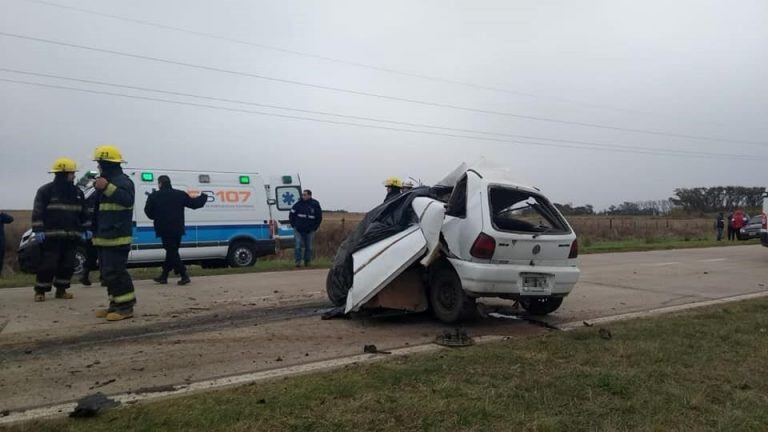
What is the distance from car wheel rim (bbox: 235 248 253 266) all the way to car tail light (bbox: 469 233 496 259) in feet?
30.5

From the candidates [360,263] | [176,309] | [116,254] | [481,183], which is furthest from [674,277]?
[116,254]

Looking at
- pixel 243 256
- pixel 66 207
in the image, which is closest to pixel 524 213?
pixel 66 207

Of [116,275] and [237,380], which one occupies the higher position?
[116,275]

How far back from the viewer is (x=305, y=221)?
43.6 feet

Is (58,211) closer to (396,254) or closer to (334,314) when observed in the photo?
(334,314)

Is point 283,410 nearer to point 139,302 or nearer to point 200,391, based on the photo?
point 200,391

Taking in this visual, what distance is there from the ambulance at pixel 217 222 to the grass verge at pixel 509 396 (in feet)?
32.4

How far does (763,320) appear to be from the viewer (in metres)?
6.50

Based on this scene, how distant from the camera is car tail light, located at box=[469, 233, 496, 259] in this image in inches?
239

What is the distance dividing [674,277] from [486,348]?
8.15 meters

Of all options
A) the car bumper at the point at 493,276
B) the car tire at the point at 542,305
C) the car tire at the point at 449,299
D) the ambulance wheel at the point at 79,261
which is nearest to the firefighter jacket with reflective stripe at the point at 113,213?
the car tire at the point at 449,299

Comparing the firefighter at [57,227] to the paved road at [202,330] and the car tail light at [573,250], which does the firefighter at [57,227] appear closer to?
the paved road at [202,330]

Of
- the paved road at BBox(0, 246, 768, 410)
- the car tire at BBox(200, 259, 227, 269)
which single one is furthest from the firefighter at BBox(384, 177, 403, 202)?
the car tire at BBox(200, 259, 227, 269)

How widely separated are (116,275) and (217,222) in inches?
293
